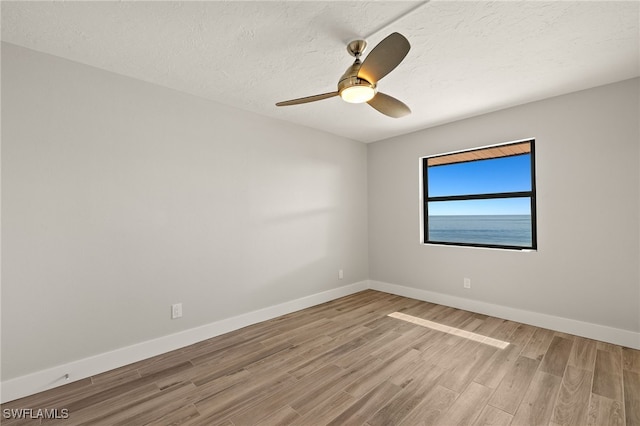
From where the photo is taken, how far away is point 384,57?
160 cm

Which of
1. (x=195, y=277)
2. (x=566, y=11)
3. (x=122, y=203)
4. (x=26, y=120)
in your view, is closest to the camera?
(x=566, y=11)

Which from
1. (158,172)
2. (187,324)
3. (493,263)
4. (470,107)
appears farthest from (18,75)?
(493,263)

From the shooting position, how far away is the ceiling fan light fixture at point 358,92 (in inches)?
70.6

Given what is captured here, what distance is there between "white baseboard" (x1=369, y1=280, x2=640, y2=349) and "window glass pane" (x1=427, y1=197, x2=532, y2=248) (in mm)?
740

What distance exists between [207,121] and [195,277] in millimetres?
1558

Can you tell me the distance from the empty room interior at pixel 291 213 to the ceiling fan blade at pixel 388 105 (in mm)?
22

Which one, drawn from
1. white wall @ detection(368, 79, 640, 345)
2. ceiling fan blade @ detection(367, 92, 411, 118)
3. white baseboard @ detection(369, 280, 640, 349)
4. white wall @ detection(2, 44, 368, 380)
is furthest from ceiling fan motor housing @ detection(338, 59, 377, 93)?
white baseboard @ detection(369, 280, 640, 349)

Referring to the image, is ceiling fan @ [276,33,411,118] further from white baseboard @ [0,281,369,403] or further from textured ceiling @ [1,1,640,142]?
white baseboard @ [0,281,369,403]

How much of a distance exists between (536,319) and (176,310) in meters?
3.65

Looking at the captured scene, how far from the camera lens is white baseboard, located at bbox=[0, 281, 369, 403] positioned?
1910 mm

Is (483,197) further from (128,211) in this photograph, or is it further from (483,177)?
(128,211)

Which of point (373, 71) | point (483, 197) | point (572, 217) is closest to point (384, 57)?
point (373, 71)

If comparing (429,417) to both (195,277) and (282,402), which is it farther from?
(195,277)

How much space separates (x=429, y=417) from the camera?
168 centimetres
